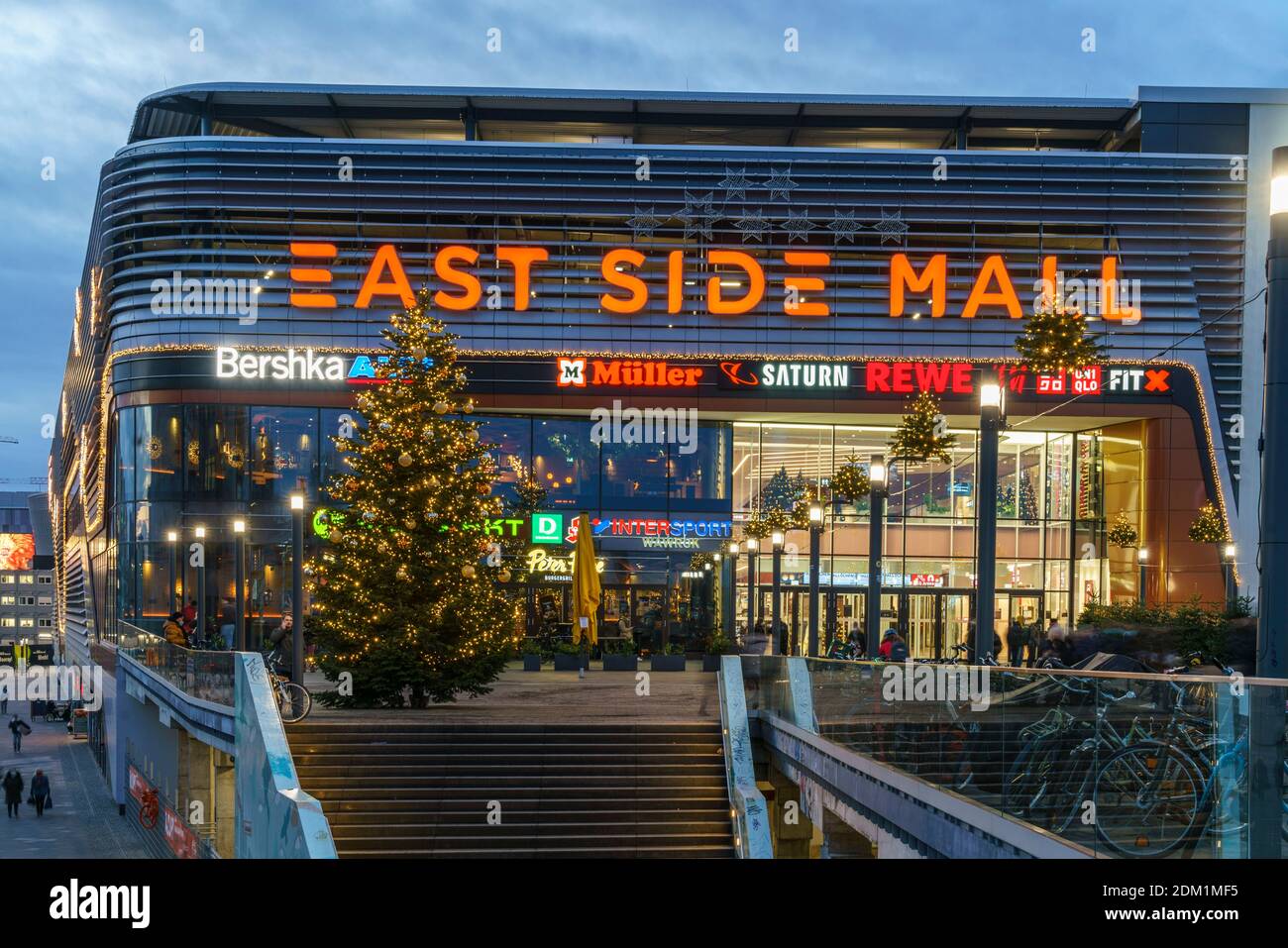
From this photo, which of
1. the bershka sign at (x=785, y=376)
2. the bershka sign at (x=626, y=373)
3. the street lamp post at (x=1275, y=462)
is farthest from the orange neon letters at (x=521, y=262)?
the street lamp post at (x=1275, y=462)

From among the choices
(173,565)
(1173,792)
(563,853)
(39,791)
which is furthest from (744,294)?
(1173,792)

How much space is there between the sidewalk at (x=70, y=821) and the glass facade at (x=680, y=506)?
20.9ft

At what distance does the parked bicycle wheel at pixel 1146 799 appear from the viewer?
776cm

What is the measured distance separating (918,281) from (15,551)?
168 m

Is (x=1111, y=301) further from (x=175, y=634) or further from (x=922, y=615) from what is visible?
(x=175, y=634)

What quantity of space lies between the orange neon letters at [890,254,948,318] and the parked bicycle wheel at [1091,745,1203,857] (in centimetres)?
3452

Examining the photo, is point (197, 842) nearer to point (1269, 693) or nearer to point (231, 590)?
point (231, 590)

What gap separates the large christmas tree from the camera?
22656mm

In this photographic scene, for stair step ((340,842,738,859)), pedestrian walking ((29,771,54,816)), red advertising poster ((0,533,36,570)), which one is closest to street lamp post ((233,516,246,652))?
pedestrian walking ((29,771,54,816))

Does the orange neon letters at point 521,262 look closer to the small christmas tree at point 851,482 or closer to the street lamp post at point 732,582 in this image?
the street lamp post at point 732,582

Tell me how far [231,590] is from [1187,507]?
29734 millimetres

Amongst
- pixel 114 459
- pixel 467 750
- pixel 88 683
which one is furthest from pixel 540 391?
pixel 467 750

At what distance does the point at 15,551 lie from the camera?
7106 inches
